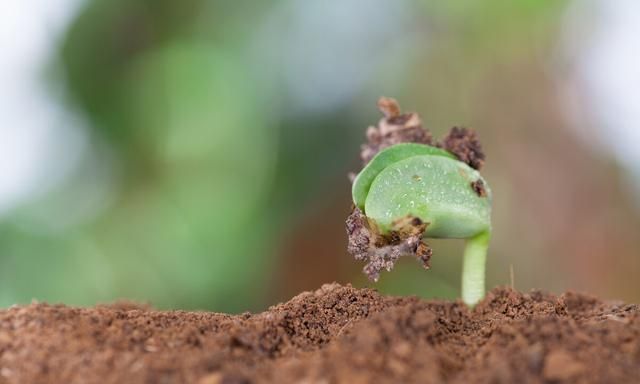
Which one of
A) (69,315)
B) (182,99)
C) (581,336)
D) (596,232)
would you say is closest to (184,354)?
(69,315)

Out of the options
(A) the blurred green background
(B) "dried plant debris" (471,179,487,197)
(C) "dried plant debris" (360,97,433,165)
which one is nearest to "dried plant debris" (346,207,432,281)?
(B) "dried plant debris" (471,179,487,197)

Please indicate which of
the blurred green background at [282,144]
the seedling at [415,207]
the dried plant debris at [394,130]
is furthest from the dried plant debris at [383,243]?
the blurred green background at [282,144]

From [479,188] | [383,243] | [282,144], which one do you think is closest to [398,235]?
[383,243]

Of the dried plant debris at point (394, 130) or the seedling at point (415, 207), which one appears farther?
the dried plant debris at point (394, 130)

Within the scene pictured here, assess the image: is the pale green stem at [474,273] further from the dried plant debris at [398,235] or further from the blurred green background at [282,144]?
the blurred green background at [282,144]

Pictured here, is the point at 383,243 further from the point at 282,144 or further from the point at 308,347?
the point at 282,144

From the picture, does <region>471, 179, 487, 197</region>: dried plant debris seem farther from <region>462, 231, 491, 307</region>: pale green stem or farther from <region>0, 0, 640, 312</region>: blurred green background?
<region>0, 0, 640, 312</region>: blurred green background

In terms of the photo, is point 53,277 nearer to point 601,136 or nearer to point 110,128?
point 110,128
